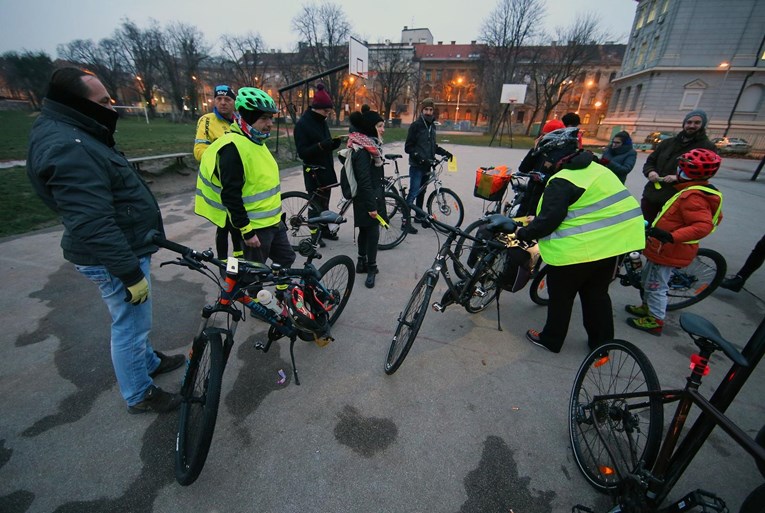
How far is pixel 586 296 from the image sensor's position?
289 cm

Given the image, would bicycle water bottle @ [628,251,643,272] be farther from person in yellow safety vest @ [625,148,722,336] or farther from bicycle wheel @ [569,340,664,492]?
bicycle wheel @ [569,340,664,492]

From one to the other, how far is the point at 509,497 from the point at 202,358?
6.66 feet

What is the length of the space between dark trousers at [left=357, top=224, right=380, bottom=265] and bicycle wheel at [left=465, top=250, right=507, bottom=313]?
1.40 metres

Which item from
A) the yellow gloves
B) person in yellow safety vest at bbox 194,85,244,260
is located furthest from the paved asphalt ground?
person in yellow safety vest at bbox 194,85,244,260

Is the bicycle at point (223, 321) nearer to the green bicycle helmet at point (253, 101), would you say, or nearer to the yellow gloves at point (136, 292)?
the yellow gloves at point (136, 292)

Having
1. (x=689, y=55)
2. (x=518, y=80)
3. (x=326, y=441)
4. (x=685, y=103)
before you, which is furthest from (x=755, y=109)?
(x=326, y=441)

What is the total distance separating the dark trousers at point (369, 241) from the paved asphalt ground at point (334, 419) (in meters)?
0.65

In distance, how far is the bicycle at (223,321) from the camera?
180cm

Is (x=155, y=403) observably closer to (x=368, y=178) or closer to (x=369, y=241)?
(x=369, y=241)

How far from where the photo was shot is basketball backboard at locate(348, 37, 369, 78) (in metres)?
11.3

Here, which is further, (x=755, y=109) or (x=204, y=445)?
(x=755, y=109)

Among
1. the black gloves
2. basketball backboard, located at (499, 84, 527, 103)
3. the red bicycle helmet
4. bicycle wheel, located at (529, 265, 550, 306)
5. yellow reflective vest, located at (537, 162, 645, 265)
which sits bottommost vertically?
bicycle wheel, located at (529, 265, 550, 306)

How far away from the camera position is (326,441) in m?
2.19

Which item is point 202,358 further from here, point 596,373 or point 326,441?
point 596,373
